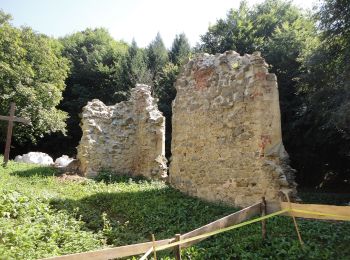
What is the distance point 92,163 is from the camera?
511 inches

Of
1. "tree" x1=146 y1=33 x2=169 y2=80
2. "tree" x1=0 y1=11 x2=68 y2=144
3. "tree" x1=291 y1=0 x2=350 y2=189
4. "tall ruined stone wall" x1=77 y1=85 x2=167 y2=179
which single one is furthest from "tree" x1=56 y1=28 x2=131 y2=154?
"tree" x1=291 y1=0 x2=350 y2=189

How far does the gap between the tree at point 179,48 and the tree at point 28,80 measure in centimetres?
854

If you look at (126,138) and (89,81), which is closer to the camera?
(126,138)

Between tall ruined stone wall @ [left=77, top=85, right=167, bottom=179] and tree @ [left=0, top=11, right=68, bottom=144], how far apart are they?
885 centimetres

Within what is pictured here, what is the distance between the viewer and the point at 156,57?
2722cm

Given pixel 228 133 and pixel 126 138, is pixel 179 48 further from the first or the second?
pixel 228 133

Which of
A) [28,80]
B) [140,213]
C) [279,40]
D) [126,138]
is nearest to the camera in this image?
[140,213]

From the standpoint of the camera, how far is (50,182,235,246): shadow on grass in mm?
6898

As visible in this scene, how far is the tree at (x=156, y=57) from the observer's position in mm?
26591

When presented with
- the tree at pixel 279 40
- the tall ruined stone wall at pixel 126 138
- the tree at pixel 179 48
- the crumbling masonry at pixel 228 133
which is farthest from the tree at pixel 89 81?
the crumbling masonry at pixel 228 133

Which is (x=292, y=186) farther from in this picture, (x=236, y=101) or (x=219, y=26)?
(x=219, y=26)

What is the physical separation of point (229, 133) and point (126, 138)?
243 inches

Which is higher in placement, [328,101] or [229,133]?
[328,101]

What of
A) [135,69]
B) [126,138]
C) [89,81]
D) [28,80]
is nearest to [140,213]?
[126,138]
